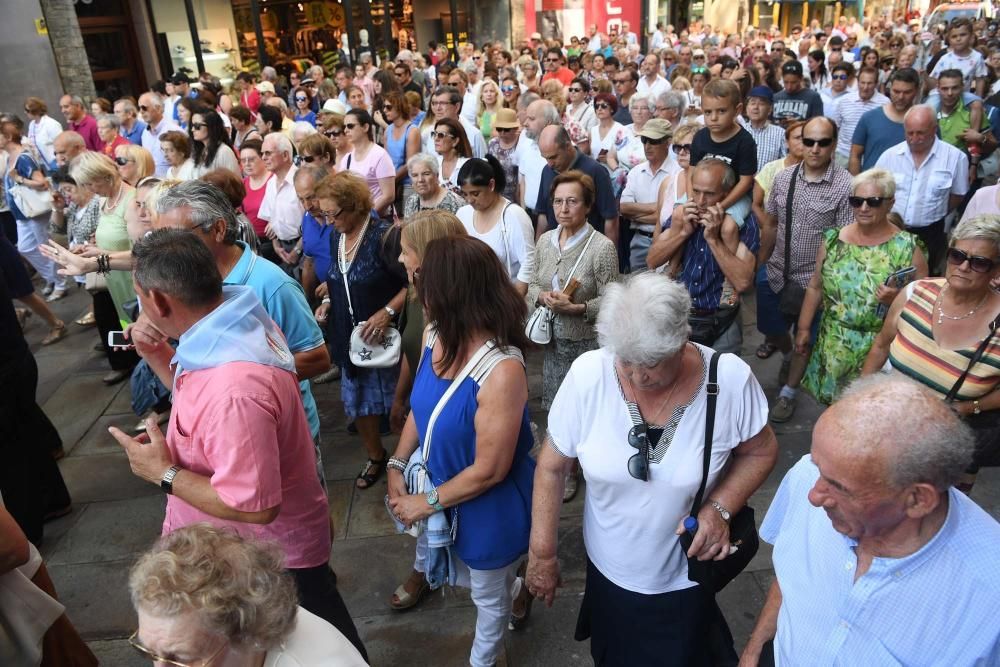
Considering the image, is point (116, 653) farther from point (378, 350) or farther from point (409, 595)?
point (378, 350)

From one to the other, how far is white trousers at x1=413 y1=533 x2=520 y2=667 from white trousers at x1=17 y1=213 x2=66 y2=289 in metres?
7.16

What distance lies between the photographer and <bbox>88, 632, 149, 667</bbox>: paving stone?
3318 mm

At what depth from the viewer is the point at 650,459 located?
2.20 meters

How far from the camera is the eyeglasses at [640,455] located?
2.16m

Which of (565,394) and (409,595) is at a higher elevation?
(565,394)

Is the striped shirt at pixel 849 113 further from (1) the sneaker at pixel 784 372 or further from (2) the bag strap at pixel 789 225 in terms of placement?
(1) the sneaker at pixel 784 372

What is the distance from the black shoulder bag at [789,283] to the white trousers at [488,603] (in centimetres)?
297

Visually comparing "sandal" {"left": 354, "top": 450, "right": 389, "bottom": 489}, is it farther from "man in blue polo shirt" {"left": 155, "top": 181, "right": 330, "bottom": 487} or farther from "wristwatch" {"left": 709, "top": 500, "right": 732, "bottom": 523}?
"wristwatch" {"left": 709, "top": 500, "right": 732, "bottom": 523}

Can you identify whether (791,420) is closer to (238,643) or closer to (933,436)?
(933,436)

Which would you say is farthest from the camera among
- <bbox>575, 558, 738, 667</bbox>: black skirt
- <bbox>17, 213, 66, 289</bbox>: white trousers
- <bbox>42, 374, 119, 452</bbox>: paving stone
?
<bbox>17, 213, 66, 289</bbox>: white trousers

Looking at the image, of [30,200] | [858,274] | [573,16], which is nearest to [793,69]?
[858,274]

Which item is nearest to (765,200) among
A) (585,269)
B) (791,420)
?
(791,420)

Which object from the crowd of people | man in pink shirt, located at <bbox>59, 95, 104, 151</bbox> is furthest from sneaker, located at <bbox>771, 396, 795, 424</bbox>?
man in pink shirt, located at <bbox>59, 95, 104, 151</bbox>

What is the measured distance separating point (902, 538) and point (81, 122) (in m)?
11.4
